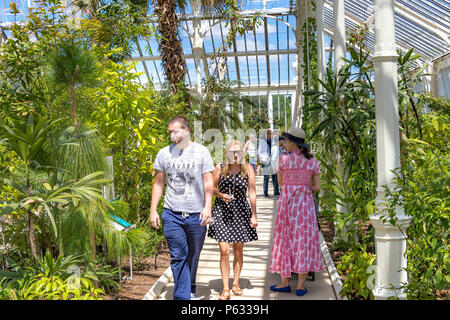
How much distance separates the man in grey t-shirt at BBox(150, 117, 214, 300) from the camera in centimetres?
383

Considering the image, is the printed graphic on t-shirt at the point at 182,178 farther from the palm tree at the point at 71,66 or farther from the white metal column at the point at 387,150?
the white metal column at the point at 387,150

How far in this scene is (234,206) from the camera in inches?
173

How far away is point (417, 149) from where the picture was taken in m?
4.27

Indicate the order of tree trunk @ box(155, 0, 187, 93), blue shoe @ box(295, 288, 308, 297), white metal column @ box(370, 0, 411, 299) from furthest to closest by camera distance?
1. tree trunk @ box(155, 0, 187, 93)
2. blue shoe @ box(295, 288, 308, 297)
3. white metal column @ box(370, 0, 411, 299)

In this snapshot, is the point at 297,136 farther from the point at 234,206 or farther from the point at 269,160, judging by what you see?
the point at 269,160

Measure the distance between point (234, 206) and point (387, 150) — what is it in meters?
1.54

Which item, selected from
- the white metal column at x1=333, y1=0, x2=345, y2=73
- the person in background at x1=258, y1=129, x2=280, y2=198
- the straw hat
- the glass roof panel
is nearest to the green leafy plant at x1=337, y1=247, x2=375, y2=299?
the straw hat

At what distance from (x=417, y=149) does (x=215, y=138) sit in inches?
244

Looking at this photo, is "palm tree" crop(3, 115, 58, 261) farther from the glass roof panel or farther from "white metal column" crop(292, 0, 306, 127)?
"white metal column" crop(292, 0, 306, 127)

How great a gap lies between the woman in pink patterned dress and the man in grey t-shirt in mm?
828

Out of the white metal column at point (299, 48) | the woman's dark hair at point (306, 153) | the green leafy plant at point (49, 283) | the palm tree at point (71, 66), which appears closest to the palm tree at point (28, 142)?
the green leafy plant at point (49, 283)

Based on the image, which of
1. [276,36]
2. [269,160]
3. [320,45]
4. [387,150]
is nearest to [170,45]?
[320,45]
